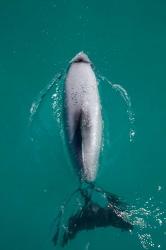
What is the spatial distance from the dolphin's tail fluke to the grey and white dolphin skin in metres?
0.45

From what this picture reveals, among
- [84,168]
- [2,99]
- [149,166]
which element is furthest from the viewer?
[2,99]

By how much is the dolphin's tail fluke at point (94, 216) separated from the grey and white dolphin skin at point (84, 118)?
0.45 meters

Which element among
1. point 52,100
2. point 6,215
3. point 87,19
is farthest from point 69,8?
point 6,215

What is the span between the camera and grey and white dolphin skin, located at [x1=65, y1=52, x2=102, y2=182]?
9055 mm

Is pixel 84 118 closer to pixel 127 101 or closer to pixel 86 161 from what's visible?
pixel 86 161

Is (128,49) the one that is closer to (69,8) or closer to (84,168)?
(69,8)

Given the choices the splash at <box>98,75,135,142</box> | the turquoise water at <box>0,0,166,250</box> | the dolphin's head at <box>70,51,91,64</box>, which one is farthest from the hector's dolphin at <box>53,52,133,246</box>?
the splash at <box>98,75,135,142</box>

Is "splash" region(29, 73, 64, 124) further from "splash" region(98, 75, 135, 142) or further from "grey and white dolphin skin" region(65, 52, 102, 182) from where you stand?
"splash" region(98, 75, 135, 142)

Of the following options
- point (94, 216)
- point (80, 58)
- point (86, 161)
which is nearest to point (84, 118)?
point (86, 161)

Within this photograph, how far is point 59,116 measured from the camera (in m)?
10.1

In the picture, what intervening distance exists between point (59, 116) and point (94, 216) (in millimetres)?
2213

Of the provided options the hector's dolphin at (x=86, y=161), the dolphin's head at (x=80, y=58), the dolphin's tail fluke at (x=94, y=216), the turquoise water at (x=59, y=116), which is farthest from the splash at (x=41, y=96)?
the dolphin's tail fluke at (x=94, y=216)

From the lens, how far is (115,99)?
10.4 meters

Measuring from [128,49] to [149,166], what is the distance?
2798 mm
